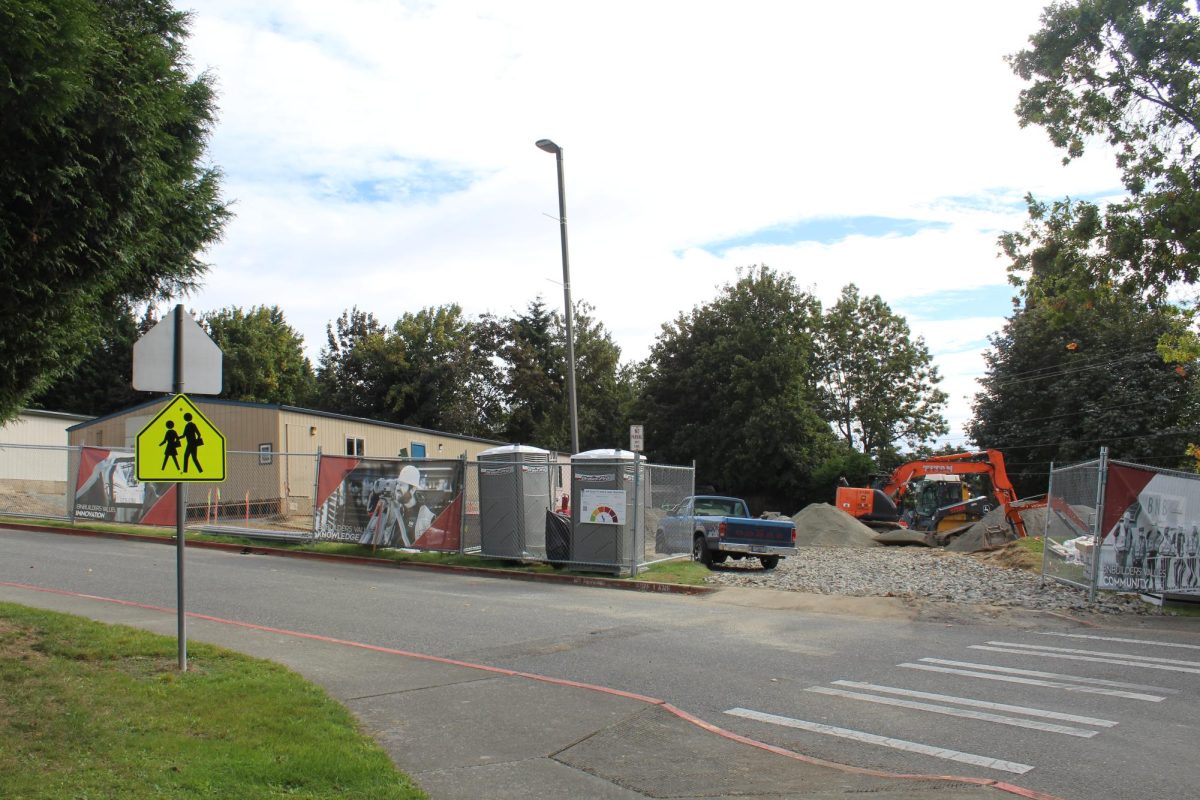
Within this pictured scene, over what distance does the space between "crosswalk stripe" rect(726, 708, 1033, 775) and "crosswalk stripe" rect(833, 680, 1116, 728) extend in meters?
1.41

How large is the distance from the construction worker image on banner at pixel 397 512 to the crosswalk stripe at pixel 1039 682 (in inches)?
478

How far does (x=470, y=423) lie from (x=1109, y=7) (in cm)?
4206

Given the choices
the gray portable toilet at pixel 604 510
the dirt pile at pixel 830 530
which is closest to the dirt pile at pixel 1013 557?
the dirt pile at pixel 830 530

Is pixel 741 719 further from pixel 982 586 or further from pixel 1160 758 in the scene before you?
pixel 982 586

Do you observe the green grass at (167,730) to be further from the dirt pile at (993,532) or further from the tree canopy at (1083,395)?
the tree canopy at (1083,395)

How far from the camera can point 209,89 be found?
9094 mm

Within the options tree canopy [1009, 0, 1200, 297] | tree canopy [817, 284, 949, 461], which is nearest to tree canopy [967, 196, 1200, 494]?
tree canopy [817, 284, 949, 461]

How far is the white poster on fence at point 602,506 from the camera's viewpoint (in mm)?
16688

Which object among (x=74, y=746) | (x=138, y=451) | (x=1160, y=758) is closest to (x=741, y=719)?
(x=1160, y=758)

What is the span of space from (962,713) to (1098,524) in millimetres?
7929

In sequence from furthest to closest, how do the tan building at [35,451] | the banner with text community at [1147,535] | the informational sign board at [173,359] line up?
the tan building at [35,451], the banner with text community at [1147,535], the informational sign board at [173,359]

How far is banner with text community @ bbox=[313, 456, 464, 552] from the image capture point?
19.1m

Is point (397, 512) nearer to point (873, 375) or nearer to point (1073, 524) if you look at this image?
point (1073, 524)

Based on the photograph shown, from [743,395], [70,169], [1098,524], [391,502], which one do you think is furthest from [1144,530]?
[743,395]
